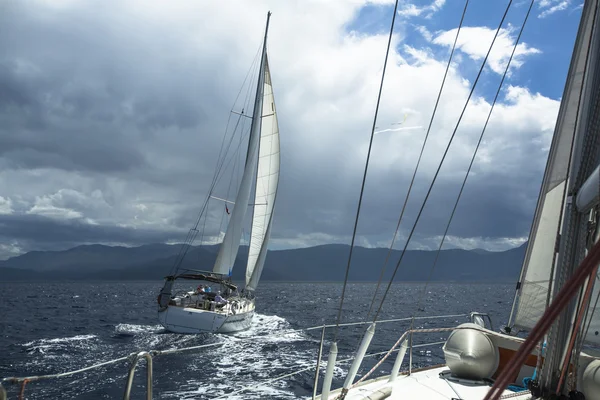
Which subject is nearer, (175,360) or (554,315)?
(554,315)

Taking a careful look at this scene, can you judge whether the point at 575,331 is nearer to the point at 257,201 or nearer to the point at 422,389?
the point at 422,389

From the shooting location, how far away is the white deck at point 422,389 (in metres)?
5.14

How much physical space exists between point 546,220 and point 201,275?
22.3m

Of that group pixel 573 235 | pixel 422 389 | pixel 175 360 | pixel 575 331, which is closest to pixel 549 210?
pixel 422 389

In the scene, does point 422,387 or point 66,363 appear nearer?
point 422,387

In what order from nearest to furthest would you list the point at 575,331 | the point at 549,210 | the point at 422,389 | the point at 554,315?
the point at 554,315 < the point at 575,331 < the point at 422,389 < the point at 549,210

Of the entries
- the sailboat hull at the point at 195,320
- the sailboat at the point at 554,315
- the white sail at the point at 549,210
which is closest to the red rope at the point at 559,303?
the sailboat at the point at 554,315

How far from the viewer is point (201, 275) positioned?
1046 inches

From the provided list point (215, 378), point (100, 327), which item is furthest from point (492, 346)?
point (100, 327)

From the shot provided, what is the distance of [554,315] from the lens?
182cm

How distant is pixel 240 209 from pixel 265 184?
238 cm

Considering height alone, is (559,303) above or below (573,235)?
below

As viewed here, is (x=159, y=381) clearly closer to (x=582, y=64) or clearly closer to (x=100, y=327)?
(x=582, y=64)

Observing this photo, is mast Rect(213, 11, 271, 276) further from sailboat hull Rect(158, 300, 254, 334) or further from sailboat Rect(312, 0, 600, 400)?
sailboat Rect(312, 0, 600, 400)
